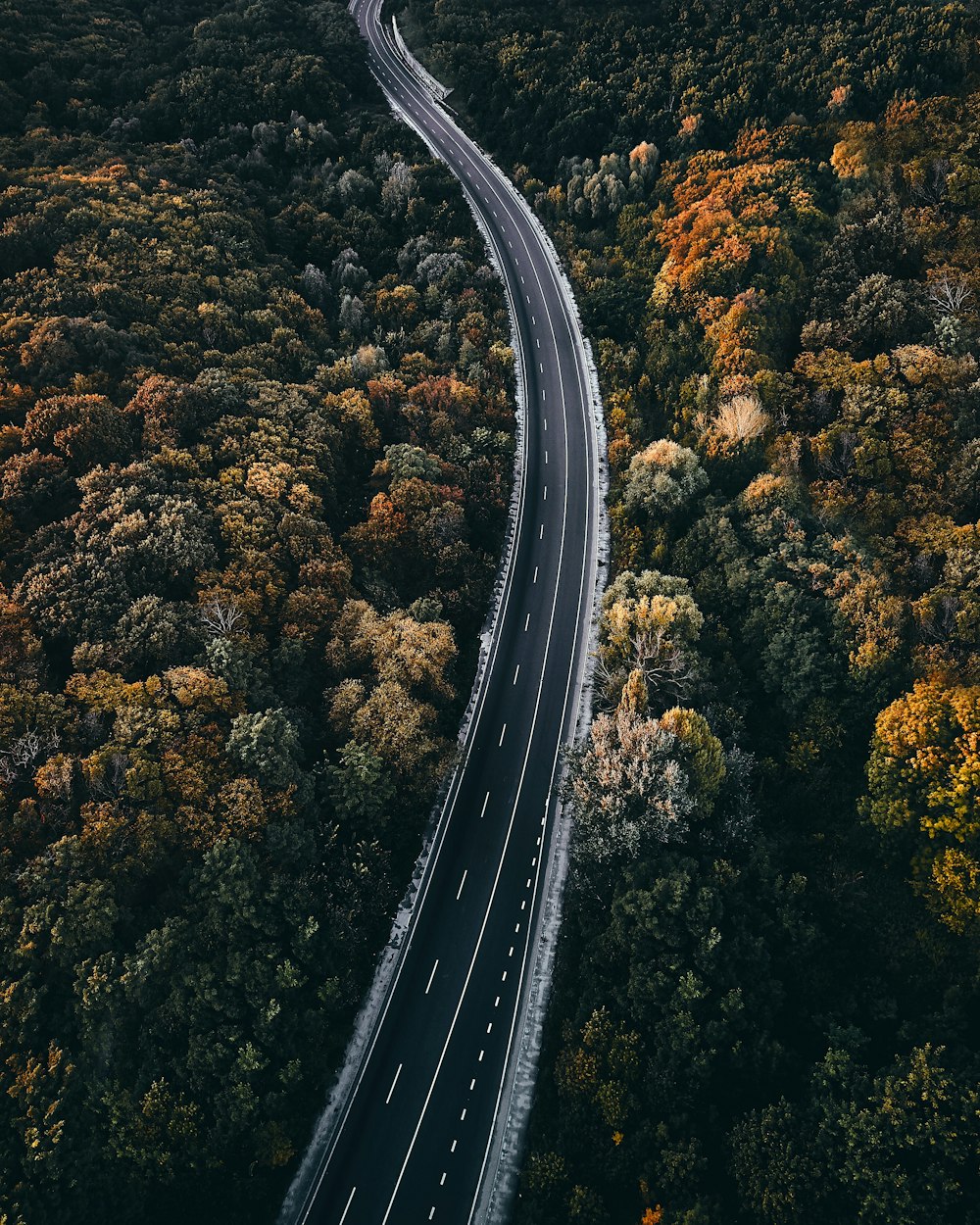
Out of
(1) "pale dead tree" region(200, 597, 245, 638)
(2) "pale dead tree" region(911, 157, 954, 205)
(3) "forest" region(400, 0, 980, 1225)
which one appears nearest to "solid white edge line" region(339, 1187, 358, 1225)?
(3) "forest" region(400, 0, 980, 1225)

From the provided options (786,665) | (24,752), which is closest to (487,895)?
(786,665)

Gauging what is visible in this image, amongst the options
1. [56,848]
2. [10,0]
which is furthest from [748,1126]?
[10,0]

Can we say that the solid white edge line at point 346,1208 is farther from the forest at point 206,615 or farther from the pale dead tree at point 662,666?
the pale dead tree at point 662,666

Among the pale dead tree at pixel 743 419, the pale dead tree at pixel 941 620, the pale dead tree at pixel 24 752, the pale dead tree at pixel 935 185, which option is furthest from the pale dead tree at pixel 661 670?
the pale dead tree at pixel 935 185

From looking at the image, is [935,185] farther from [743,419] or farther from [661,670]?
[661,670]

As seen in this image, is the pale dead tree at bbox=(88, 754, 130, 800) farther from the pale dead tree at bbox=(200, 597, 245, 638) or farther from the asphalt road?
the asphalt road

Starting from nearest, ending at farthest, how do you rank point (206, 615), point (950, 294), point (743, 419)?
point (206, 615) → point (743, 419) → point (950, 294)

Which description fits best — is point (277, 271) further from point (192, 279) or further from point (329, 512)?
point (329, 512)

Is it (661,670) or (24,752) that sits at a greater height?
(24,752)
